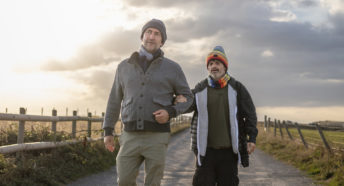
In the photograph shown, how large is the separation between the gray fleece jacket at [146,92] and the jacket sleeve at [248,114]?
1182 millimetres

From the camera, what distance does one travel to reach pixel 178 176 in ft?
28.7

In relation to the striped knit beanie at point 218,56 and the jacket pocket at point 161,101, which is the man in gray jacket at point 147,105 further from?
the striped knit beanie at point 218,56

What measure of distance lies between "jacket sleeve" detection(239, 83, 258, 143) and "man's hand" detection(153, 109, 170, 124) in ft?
4.99

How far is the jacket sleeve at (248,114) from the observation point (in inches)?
179

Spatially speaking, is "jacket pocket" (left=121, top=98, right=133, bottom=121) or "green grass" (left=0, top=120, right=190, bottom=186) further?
"green grass" (left=0, top=120, right=190, bottom=186)

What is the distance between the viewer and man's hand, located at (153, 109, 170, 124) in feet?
10.9

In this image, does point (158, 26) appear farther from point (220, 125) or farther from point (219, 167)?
point (219, 167)

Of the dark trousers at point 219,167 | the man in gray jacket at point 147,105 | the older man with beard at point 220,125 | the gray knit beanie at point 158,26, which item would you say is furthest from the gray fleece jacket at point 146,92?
the dark trousers at point 219,167

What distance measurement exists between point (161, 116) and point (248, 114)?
1.60m

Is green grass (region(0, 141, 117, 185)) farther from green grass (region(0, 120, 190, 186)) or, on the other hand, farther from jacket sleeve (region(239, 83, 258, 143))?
jacket sleeve (region(239, 83, 258, 143))

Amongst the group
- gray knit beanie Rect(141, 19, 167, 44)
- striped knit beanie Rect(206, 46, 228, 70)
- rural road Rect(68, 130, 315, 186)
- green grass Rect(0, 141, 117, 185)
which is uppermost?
gray knit beanie Rect(141, 19, 167, 44)

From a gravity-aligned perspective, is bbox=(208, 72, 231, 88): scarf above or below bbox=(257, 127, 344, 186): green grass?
above

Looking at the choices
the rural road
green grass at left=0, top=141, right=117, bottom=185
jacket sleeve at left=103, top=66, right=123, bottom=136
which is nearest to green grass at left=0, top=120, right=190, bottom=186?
green grass at left=0, top=141, right=117, bottom=185

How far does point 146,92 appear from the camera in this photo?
3.46 m
